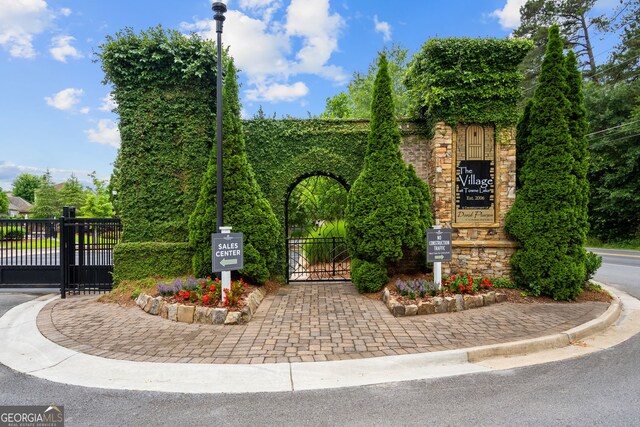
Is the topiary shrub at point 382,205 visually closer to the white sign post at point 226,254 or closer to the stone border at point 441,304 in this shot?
the stone border at point 441,304

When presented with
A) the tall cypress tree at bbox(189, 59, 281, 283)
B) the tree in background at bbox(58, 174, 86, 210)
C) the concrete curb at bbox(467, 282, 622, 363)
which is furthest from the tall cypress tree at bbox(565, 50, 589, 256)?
the tree in background at bbox(58, 174, 86, 210)

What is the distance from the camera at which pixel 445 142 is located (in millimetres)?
7562

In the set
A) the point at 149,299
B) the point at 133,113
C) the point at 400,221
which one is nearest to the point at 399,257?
the point at 400,221

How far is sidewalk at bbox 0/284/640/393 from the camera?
150 inches

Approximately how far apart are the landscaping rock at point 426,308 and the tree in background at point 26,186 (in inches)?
3207

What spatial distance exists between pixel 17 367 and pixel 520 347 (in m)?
6.21

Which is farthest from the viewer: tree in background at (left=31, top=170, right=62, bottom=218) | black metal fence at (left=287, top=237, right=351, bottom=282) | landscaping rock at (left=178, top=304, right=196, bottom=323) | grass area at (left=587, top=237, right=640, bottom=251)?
tree in background at (left=31, top=170, right=62, bottom=218)

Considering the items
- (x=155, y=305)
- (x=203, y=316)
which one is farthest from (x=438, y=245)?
(x=155, y=305)

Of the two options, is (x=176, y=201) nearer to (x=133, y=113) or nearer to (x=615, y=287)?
(x=133, y=113)

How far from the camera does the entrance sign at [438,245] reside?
6625mm

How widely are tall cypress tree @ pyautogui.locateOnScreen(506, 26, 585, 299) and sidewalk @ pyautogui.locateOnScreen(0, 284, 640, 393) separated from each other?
2.02 ft

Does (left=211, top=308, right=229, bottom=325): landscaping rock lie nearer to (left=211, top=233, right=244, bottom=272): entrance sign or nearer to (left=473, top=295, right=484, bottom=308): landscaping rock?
(left=211, top=233, right=244, bottom=272): entrance sign

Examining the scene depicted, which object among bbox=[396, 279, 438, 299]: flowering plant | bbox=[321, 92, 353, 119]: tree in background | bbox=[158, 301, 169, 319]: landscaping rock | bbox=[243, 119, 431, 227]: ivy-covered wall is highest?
bbox=[321, 92, 353, 119]: tree in background

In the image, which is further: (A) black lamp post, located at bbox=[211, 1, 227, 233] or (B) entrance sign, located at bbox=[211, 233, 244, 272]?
(A) black lamp post, located at bbox=[211, 1, 227, 233]
